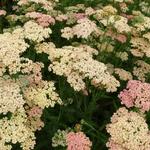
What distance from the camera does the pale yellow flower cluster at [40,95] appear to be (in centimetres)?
408

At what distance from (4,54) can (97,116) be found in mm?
1474

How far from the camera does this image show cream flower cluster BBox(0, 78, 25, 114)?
3828 mm

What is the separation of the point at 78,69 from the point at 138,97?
664 mm

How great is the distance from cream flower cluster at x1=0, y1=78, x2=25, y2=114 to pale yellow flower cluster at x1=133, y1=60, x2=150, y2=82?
1711mm

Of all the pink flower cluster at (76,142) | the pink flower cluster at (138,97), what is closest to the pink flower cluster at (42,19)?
the pink flower cluster at (138,97)

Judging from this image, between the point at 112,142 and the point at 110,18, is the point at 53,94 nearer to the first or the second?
the point at 112,142

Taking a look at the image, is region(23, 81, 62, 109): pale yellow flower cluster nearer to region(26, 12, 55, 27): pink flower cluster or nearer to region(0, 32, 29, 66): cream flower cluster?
region(0, 32, 29, 66): cream flower cluster

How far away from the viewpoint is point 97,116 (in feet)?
16.6

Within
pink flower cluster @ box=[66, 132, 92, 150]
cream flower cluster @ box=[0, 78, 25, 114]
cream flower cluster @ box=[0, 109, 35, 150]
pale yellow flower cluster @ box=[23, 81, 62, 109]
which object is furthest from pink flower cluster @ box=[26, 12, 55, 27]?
pink flower cluster @ box=[66, 132, 92, 150]

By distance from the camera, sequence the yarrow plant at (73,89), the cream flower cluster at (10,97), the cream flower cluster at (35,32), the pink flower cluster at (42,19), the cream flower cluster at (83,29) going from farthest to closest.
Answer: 1. the pink flower cluster at (42,19)
2. the cream flower cluster at (83,29)
3. the cream flower cluster at (35,32)
4. the yarrow plant at (73,89)
5. the cream flower cluster at (10,97)

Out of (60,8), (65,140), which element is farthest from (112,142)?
(60,8)

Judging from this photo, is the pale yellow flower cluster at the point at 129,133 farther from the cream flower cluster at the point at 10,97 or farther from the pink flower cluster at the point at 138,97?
the cream flower cluster at the point at 10,97

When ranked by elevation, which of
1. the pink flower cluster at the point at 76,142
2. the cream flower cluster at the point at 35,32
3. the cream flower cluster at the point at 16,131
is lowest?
the pink flower cluster at the point at 76,142

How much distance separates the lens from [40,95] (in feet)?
13.6
